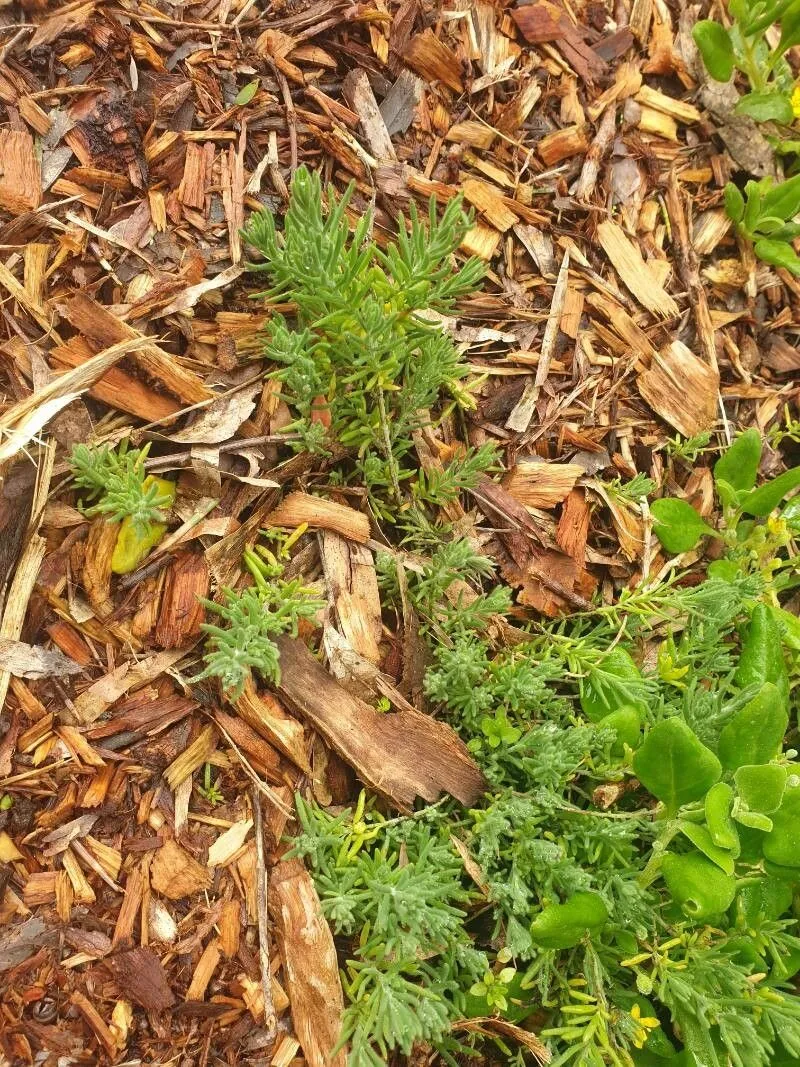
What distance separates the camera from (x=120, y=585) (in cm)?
231

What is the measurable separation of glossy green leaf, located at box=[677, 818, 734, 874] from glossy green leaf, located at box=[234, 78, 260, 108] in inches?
100

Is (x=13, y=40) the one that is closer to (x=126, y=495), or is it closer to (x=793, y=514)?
(x=126, y=495)

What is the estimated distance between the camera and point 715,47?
10.3ft

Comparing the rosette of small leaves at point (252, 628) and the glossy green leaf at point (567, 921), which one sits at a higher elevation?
the rosette of small leaves at point (252, 628)

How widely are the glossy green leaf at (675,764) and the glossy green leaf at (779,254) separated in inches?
76.6

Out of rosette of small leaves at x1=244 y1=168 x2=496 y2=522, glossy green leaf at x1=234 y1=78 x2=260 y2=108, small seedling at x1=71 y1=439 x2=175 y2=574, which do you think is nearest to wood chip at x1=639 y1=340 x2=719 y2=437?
rosette of small leaves at x1=244 y1=168 x2=496 y2=522

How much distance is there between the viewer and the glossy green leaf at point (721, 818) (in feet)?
7.20

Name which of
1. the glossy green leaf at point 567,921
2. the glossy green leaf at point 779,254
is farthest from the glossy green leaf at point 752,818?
the glossy green leaf at point 779,254

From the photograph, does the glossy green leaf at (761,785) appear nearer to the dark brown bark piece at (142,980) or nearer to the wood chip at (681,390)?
the wood chip at (681,390)

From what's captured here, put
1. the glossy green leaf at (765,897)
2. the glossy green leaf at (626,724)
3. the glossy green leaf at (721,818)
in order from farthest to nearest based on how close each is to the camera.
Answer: the glossy green leaf at (765,897), the glossy green leaf at (626,724), the glossy green leaf at (721,818)

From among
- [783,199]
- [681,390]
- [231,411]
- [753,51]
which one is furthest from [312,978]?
[753,51]

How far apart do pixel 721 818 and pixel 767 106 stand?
262cm

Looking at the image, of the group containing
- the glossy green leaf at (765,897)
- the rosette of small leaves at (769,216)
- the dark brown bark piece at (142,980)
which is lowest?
the dark brown bark piece at (142,980)

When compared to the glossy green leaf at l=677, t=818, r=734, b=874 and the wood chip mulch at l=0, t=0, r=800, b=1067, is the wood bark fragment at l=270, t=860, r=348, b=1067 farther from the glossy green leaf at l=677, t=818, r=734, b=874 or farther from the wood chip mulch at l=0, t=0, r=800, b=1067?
the glossy green leaf at l=677, t=818, r=734, b=874
